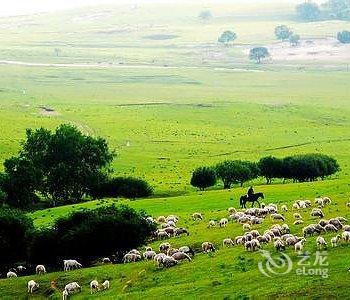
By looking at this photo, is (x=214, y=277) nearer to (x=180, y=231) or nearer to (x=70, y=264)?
(x=70, y=264)

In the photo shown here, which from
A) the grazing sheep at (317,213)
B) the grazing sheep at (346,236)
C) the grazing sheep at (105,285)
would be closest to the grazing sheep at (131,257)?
the grazing sheep at (105,285)

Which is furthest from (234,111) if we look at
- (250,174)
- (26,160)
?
(26,160)

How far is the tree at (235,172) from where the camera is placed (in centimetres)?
8050

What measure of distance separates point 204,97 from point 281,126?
1657 inches

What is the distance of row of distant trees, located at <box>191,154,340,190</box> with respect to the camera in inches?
3169

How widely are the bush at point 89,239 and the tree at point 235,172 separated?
125 ft

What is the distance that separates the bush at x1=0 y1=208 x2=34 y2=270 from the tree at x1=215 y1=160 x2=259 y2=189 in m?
38.6

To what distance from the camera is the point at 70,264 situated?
40125mm

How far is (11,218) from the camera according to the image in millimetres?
45000

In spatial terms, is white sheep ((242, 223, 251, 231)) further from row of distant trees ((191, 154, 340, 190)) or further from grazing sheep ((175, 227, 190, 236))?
row of distant trees ((191, 154, 340, 190))

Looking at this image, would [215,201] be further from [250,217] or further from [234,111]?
[234,111]

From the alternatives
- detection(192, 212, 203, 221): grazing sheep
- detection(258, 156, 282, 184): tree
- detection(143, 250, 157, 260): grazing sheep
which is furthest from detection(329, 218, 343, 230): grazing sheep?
detection(258, 156, 282, 184): tree

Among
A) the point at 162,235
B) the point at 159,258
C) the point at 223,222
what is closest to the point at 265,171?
the point at 223,222

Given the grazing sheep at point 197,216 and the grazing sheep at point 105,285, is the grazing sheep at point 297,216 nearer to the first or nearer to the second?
the grazing sheep at point 197,216
